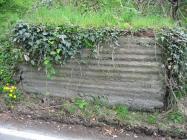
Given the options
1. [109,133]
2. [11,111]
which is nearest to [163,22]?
[109,133]

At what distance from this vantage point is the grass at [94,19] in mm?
5074

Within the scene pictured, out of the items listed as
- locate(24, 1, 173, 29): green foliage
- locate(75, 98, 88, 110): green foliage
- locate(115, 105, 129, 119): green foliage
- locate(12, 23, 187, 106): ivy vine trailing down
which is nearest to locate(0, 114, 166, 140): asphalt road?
locate(115, 105, 129, 119): green foliage

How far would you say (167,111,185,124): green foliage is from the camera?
4676mm

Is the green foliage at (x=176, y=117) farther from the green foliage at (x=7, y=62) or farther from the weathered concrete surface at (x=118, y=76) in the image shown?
the green foliage at (x=7, y=62)

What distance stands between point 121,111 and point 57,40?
50.8 inches

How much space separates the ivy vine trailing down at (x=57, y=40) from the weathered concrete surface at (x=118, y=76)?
0.43ft

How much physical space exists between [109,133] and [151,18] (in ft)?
6.51

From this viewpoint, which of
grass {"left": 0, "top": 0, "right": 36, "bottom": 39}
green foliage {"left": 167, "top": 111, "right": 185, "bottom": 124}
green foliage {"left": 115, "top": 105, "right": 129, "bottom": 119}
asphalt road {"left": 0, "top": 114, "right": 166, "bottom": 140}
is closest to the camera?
asphalt road {"left": 0, "top": 114, "right": 166, "bottom": 140}

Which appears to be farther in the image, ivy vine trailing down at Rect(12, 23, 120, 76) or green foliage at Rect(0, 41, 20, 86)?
green foliage at Rect(0, 41, 20, 86)

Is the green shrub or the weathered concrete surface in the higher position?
the green shrub

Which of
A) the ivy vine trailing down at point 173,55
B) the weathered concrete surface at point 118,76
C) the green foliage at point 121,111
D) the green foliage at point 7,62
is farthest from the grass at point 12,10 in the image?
the ivy vine trailing down at point 173,55

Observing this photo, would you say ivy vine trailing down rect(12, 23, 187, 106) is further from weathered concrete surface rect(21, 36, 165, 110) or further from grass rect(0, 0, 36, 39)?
grass rect(0, 0, 36, 39)

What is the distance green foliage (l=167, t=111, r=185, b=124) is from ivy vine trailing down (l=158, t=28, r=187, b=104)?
185 millimetres

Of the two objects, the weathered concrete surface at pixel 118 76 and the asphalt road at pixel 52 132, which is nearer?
the asphalt road at pixel 52 132
